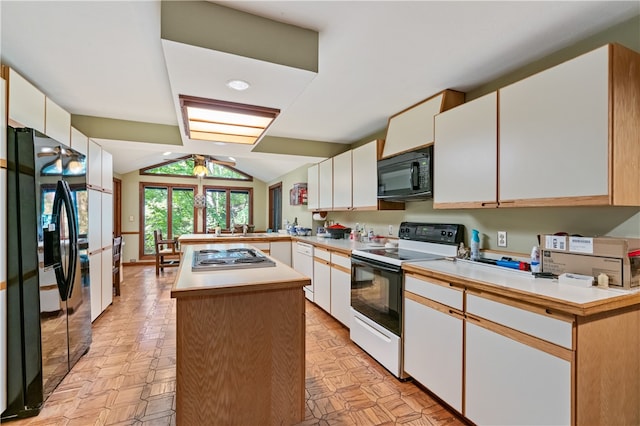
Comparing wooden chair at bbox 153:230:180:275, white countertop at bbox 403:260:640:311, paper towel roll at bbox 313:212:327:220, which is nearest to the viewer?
white countertop at bbox 403:260:640:311

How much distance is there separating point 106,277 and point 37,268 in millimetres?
1920

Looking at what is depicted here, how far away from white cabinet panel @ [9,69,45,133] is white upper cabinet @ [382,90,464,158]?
9.31 feet

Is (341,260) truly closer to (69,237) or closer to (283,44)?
(283,44)

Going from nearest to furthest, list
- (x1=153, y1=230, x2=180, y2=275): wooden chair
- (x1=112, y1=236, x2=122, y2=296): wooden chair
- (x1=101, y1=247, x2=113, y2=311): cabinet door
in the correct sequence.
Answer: (x1=101, y1=247, x2=113, y2=311): cabinet door → (x1=112, y1=236, x2=122, y2=296): wooden chair → (x1=153, y1=230, x2=180, y2=275): wooden chair

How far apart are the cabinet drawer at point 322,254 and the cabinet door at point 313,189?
105 centimetres

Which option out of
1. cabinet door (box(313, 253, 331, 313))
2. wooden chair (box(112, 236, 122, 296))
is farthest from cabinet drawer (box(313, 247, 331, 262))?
wooden chair (box(112, 236, 122, 296))

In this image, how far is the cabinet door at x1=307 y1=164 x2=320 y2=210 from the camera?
4641 mm

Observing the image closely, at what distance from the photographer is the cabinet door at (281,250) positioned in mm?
4566

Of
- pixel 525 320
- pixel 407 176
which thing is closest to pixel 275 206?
pixel 407 176

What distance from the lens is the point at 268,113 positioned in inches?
84.2

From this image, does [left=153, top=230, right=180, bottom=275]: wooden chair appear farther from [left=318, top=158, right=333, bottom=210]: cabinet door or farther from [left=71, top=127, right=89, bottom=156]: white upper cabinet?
[left=318, top=158, right=333, bottom=210]: cabinet door

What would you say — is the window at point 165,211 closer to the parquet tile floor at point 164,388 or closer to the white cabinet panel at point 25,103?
the parquet tile floor at point 164,388

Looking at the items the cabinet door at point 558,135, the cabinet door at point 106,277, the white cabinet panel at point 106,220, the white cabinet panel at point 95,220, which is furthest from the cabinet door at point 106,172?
the cabinet door at point 558,135

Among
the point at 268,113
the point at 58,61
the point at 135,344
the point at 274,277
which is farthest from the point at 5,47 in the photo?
the point at 135,344
